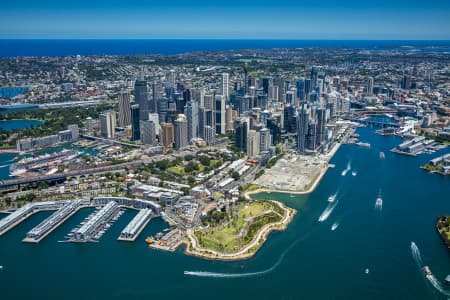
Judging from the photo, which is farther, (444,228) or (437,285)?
(444,228)

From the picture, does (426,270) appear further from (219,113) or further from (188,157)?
(219,113)

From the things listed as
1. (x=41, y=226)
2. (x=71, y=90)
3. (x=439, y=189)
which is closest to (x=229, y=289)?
(x=41, y=226)

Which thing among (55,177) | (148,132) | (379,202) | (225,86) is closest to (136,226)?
(55,177)

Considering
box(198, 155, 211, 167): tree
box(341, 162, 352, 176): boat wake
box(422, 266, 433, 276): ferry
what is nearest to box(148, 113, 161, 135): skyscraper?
box(198, 155, 211, 167): tree

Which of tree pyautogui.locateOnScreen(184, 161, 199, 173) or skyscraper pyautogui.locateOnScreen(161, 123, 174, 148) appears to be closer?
tree pyautogui.locateOnScreen(184, 161, 199, 173)

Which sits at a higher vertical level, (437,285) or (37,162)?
(37,162)

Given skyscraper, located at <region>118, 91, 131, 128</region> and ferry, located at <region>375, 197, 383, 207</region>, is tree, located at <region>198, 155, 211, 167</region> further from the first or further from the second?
skyscraper, located at <region>118, 91, 131, 128</region>
